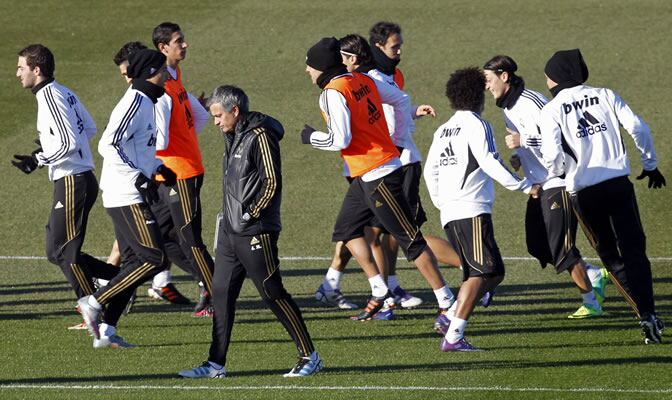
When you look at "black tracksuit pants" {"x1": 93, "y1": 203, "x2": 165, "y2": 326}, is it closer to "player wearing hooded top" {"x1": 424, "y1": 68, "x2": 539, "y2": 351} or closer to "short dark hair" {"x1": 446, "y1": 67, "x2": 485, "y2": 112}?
"player wearing hooded top" {"x1": 424, "y1": 68, "x2": 539, "y2": 351}

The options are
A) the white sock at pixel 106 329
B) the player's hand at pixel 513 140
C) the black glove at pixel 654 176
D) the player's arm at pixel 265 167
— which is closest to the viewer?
the player's arm at pixel 265 167

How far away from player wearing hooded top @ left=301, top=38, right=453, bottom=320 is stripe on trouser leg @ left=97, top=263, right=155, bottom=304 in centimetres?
167

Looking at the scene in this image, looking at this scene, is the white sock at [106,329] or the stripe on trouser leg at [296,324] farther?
the white sock at [106,329]

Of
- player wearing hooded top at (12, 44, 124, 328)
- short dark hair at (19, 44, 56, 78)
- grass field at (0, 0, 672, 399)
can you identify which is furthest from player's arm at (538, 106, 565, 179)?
short dark hair at (19, 44, 56, 78)

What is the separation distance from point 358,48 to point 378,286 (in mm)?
2064

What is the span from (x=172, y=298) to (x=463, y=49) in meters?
12.4

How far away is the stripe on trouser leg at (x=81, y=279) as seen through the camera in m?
11.4

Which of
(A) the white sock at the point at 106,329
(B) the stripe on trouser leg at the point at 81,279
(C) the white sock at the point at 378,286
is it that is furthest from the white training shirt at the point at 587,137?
(B) the stripe on trouser leg at the point at 81,279

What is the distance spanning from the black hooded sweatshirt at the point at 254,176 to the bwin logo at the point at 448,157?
1650 mm

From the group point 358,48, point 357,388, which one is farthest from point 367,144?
point 357,388

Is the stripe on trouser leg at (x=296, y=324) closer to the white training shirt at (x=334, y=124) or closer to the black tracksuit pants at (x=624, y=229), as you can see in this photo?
the white training shirt at (x=334, y=124)

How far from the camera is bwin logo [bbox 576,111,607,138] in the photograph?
1070 centimetres

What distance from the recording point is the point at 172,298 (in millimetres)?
12820

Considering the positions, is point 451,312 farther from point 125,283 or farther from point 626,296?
point 125,283
